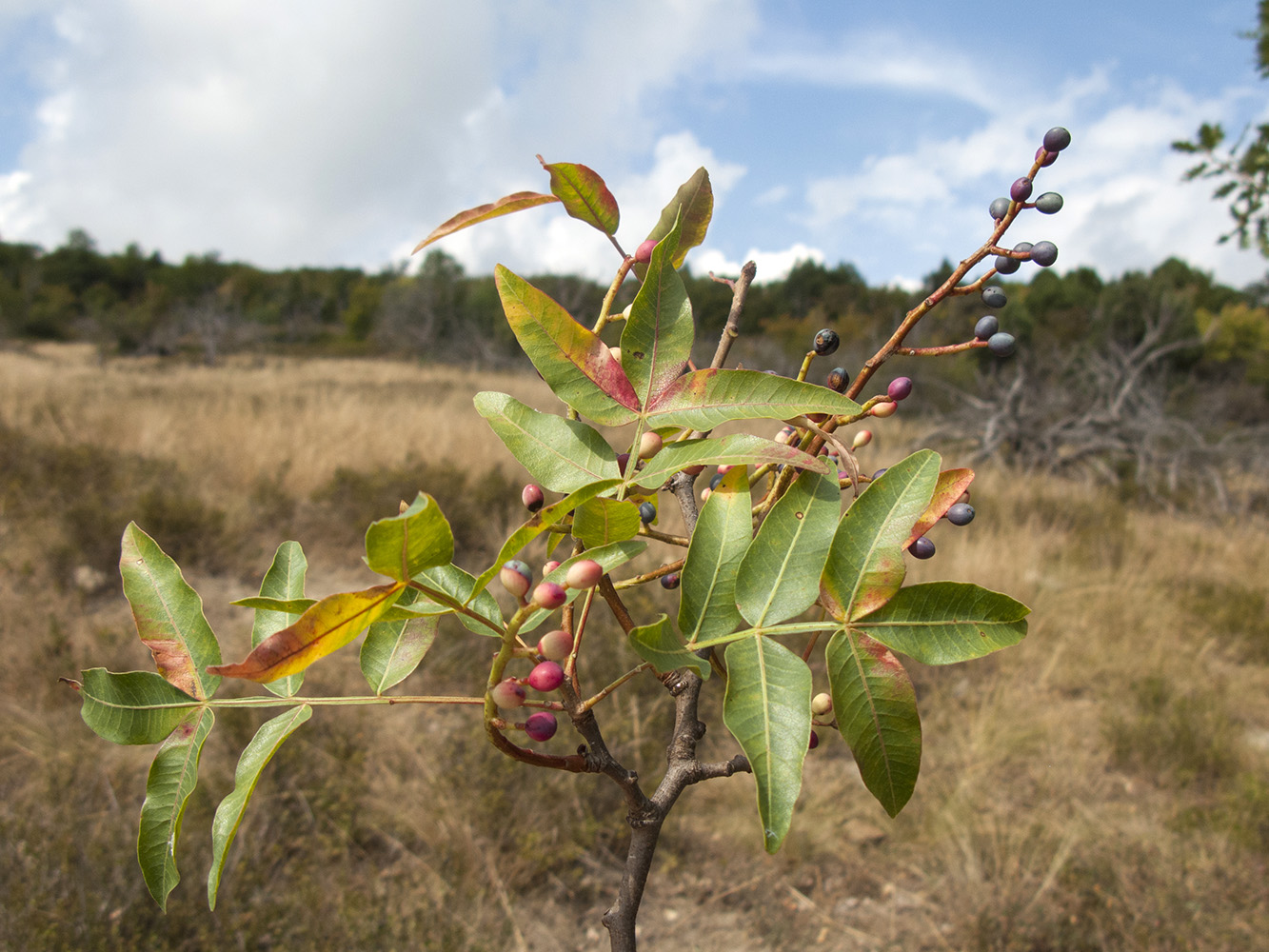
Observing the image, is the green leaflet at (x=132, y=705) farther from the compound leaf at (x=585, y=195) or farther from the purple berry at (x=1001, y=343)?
the purple berry at (x=1001, y=343)

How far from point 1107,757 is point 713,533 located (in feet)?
12.0

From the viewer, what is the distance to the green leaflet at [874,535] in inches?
15.5

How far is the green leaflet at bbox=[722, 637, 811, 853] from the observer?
1.12ft

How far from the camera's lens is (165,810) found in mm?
410

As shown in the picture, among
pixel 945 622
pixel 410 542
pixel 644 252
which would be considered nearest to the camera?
pixel 410 542

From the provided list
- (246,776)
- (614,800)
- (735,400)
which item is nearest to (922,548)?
(735,400)

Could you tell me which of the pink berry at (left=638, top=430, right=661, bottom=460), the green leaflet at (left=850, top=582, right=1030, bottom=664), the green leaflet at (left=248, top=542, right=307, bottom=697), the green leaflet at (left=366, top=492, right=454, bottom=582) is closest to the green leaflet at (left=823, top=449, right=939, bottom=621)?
the green leaflet at (left=850, top=582, right=1030, bottom=664)

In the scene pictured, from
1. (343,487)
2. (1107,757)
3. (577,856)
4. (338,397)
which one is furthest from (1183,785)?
(338,397)

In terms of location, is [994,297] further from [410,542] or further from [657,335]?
[410,542]

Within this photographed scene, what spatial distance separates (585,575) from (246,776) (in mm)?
247

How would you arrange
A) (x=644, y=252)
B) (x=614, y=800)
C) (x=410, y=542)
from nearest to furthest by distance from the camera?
(x=410, y=542) → (x=644, y=252) → (x=614, y=800)

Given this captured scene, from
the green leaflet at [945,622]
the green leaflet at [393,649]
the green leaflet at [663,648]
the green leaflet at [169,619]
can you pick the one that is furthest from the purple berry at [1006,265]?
the green leaflet at [169,619]

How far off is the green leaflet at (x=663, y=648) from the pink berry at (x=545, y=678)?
4 cm

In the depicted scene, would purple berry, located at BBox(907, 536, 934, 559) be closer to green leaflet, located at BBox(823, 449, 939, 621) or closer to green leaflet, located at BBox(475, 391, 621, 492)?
green leaflet, located at BBox(823, 449, 939, 621)
